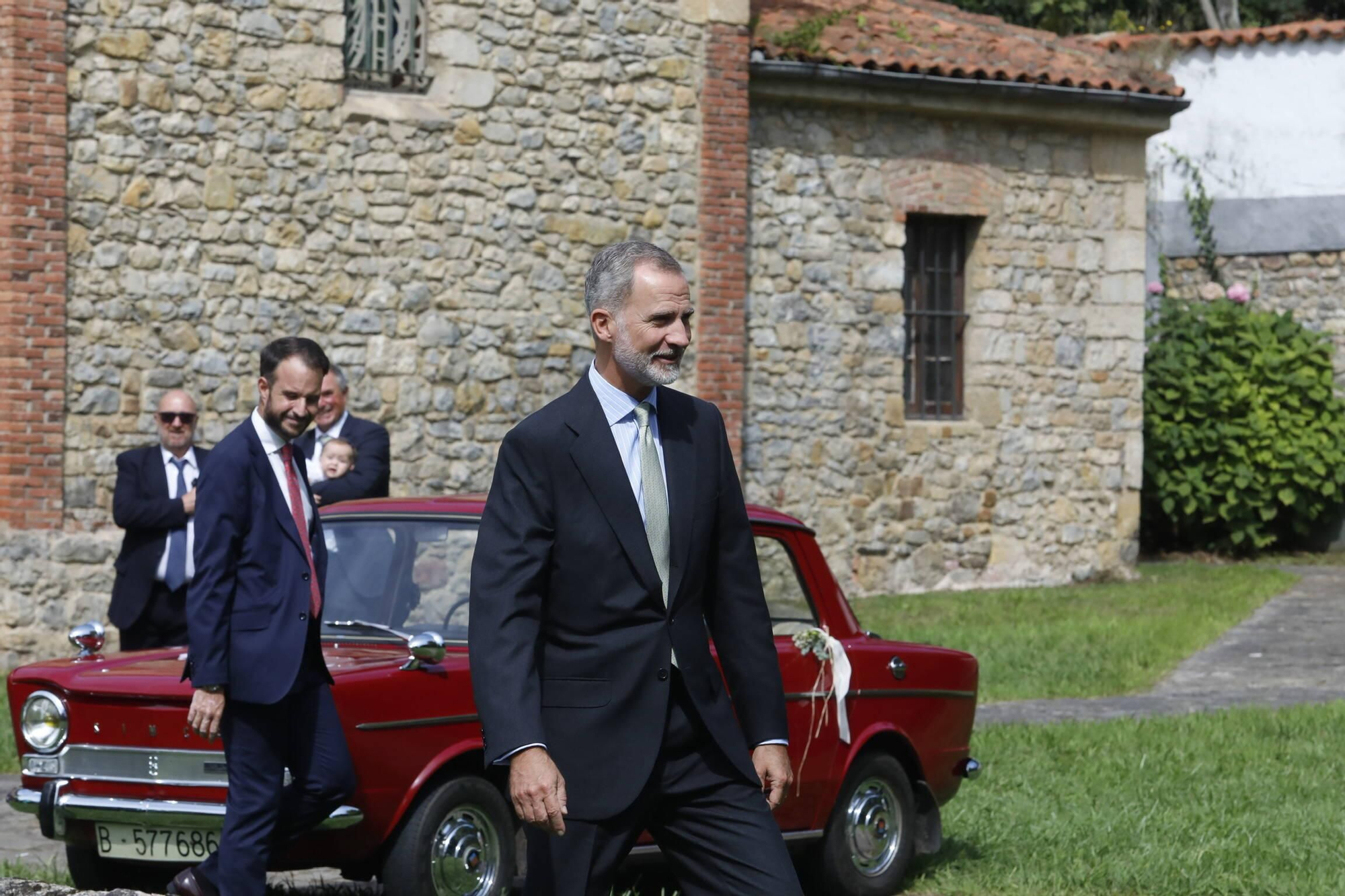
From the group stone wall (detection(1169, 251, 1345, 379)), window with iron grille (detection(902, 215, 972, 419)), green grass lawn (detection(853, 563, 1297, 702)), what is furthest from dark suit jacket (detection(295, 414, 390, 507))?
stone wall (detection(1169, 251, 1345, 379))

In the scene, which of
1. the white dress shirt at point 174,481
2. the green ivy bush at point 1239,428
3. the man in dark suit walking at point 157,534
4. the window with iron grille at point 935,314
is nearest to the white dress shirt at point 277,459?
the man in dark suit walking at point 157,534

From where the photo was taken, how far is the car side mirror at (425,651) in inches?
226

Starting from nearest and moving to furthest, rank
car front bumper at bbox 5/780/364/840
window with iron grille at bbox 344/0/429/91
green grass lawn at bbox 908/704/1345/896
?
car front bumper at bbox 5/780/364/840
green grass lawn at bbox 908/704/1345/896
window with iron grille at bbox 344/0/429/91

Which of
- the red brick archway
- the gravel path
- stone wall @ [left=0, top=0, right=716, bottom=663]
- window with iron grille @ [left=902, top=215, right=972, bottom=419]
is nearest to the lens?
the gravel path

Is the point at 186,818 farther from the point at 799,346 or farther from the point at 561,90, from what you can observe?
the point at 799,346

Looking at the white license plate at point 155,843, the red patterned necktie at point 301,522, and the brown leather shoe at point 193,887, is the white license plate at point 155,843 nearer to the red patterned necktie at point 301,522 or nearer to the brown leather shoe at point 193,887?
the brown leather shoe at point 193,887

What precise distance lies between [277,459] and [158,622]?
3818 millimetres

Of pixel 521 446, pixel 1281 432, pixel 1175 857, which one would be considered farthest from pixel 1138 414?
pixel 521 446

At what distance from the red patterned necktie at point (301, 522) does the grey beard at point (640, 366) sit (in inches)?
76.6

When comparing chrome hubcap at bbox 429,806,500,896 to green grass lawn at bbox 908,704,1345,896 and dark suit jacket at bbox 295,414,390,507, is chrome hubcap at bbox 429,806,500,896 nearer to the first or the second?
green grass lawn at bbox 908,704,1345,896

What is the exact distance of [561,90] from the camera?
48.7 feet

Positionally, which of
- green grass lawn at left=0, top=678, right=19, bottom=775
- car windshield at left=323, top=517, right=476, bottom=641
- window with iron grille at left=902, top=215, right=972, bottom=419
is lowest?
green grass lawn at left=0, top=678, right=19, bottom=775

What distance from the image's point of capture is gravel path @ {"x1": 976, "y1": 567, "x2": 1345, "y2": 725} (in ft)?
38.0

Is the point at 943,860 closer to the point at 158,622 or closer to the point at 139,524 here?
the point at 158,622
